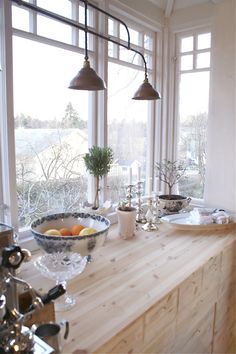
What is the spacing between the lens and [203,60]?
2.55 m

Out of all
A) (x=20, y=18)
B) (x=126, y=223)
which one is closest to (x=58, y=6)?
(x=20, y=18)

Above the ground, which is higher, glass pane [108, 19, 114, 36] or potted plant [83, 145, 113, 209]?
glass pane [108, 19, 114, 36]

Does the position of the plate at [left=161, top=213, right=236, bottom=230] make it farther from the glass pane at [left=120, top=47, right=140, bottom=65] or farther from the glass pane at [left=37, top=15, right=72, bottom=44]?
the glass pane at [left=37, top=15, right=72, bottom=44]

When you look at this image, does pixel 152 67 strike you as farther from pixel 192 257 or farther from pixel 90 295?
pixel 90 295

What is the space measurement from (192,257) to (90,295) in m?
0.63

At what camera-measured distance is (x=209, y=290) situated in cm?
167

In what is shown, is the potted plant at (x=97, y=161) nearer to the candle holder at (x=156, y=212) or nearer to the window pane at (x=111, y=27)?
the candle holder at (x=156, y=212)

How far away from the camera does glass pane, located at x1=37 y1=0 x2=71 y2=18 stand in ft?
5.71

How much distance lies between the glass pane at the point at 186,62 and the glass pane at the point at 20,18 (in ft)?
4.79

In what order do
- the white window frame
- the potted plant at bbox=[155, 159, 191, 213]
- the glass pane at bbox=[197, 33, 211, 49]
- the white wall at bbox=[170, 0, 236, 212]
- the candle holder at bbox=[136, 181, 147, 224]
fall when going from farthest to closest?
the potted plant at bbox=[155, 159, 191, 213] → the white window frame → the glass pane at bbox=[197, 33, 211, 49] → the white wall at bbox=[170, 0, 236, 212] → the candle holder at bbox=[136, 181, 147, 224]

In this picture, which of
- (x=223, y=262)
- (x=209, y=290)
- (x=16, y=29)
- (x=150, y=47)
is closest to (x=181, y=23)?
(x=150, y=47)

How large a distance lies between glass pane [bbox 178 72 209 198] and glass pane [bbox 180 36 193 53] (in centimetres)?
21

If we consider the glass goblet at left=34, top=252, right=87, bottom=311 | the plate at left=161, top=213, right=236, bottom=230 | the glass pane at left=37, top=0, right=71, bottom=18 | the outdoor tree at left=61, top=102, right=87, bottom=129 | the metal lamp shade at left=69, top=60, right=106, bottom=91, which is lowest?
the plate at left=161, top=213, right=236, bottom=230

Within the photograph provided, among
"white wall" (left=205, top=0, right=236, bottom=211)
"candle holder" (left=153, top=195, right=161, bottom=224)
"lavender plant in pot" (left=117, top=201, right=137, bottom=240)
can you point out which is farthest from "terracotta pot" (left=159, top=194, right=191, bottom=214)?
"lavender plant in pot" (left=117, top=201, right=137, bottom=240)
